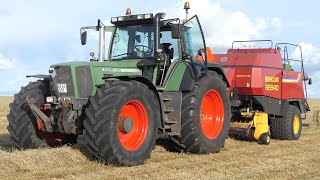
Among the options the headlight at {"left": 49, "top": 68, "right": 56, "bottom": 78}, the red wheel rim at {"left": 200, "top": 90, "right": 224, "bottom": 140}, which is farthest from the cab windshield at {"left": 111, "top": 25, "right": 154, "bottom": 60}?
the red wheel rim at {"left": 200, "top": 90, "right": 224, "bottom": 140}

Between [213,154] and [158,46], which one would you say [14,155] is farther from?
[213,154]

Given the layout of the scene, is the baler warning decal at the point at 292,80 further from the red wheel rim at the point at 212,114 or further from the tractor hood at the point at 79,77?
the tractor hood at the point at 79,77

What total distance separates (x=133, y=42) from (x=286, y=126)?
5.24m

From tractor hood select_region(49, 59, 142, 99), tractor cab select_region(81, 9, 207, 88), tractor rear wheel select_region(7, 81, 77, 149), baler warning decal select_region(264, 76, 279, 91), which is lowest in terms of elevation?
tractor rear wheel select_region(7, 81, 77, 149)

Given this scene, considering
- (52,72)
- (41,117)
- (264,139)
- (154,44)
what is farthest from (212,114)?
(41,117)

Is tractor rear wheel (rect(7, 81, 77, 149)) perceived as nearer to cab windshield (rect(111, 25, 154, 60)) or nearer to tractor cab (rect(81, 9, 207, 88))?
tractor cab (rect(81, 9, 207, 88))

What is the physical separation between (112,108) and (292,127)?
671 centimetres

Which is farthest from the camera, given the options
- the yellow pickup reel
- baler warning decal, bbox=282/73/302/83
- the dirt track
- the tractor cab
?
baler warning decal, bbox=282/73/302/83

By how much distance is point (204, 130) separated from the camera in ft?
28.9

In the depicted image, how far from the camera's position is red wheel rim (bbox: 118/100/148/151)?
280 inches

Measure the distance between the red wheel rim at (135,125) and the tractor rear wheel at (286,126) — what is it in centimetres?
558

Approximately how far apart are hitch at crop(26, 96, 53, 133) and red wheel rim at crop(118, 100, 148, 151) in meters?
1.23

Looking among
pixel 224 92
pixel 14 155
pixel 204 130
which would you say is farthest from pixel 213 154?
pixel 14 155

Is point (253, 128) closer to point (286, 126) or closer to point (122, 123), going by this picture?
point (286, 126)
